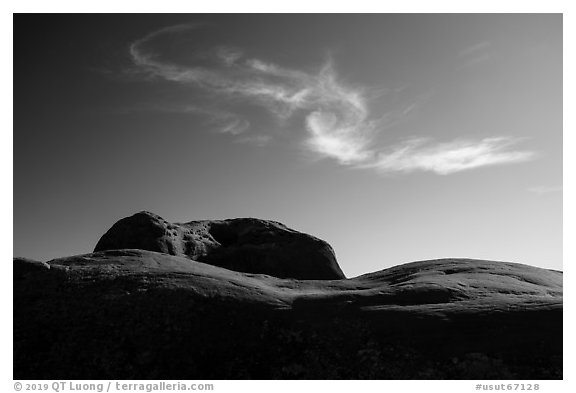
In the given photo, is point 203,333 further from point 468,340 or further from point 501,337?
point 501,337

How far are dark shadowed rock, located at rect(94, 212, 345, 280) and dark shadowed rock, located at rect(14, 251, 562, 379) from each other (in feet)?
51.8

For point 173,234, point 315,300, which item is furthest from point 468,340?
point 173,234

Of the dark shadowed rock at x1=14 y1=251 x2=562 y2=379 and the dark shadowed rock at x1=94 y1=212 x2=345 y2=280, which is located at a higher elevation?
the dark shadowed rock at x1=94 y1=212 x2=345 y2=280

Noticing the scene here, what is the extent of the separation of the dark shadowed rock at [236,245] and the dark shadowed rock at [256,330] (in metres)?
15.8

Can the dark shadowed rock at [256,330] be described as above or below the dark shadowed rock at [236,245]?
below

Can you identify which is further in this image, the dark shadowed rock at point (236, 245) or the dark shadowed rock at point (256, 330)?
the dark shadowed rock at point (236, 245)

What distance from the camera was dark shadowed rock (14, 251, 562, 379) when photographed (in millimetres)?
19656

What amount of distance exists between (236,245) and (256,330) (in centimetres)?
2742

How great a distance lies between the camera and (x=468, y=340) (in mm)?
20406

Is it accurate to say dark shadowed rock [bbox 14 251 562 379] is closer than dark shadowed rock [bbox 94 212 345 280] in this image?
Yes

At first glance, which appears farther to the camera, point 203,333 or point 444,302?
point 444,302

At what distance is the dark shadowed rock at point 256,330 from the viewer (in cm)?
1966

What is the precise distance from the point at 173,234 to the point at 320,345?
91.6 feet

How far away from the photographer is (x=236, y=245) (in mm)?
49312
